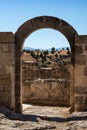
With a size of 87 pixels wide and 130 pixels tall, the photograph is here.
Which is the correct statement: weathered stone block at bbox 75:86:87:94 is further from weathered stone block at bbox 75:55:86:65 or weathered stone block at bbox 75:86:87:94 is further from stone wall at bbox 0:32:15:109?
stone wall at bbox 0:32:15:109

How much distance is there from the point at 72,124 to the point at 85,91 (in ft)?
7.30

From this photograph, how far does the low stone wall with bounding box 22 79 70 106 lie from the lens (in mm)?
13789

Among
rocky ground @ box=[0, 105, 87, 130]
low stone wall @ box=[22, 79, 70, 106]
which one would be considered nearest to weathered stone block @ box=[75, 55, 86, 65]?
rocky ground @ box=[0, 105, 87, 130]

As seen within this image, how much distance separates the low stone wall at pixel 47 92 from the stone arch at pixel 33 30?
3.13m

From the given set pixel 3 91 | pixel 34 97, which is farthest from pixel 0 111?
pixel 34 97

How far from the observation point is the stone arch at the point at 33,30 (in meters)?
10.5

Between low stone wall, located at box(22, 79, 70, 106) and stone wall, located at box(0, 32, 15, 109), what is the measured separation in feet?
11.0

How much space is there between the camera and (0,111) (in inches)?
387

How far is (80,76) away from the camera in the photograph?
408 inches

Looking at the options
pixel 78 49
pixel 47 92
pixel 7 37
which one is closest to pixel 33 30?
pixel 7 37

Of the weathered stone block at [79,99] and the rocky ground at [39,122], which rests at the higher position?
the weathered stone block at [79,99]

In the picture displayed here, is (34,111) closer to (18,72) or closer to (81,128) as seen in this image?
(18,72)

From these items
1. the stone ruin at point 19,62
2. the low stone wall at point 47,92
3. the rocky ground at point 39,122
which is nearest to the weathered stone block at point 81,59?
the stone ruin at point 19,62

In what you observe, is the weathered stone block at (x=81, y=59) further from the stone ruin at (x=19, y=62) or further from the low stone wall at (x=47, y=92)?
the low stone wall at (x=47, y=92)
